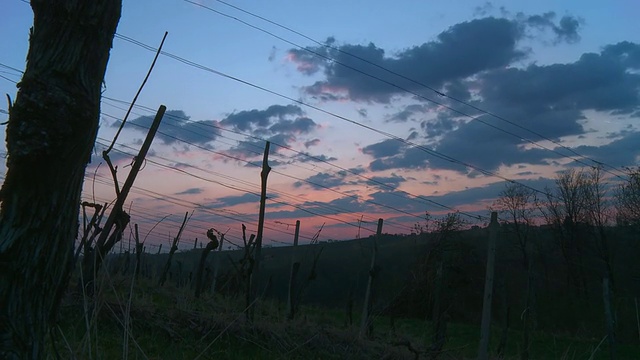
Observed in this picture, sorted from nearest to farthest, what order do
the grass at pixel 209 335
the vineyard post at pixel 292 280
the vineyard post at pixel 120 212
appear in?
the vineyard post at pixel 120 212
the grass at pixel 209 335
the vineyard post at pixel 292 280

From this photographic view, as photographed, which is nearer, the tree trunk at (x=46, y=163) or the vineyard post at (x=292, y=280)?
the tree trunk at (x=46, y=163)

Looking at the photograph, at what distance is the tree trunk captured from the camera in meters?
1.61

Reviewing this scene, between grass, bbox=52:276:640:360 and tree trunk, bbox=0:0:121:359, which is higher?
tree trunk, bbox=0:0:121:359

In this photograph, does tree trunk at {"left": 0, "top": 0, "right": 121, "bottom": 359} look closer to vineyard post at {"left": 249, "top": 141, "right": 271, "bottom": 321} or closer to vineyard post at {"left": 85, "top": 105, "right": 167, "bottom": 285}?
vineyard post at {"left": 85, "top": 105, "right": 167, "bottom": 285}

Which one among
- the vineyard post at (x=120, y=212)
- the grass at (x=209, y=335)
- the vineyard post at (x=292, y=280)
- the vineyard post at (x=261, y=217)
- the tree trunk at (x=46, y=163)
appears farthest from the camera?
the vineyard post at (x=292, y=280)

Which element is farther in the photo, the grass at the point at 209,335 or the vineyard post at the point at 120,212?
the grass at the point at 209,335

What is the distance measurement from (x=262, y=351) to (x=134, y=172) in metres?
4.91

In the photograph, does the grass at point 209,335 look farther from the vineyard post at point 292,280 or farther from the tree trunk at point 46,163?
the tree trunk at point 46,163

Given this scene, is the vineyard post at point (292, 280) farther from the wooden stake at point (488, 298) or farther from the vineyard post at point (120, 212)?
the vineyard post at point (120, 212)

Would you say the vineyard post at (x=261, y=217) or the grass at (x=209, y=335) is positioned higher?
the vineyard post at (x=261, y=217)

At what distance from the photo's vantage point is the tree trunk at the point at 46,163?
5.28 feet

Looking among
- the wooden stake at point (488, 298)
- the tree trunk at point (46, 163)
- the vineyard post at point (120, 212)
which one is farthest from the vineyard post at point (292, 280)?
the tree trunk at point (46, 163)

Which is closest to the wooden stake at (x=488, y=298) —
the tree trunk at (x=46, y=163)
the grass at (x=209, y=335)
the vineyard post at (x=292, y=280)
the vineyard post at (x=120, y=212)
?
the grass at (x=209, y=335)

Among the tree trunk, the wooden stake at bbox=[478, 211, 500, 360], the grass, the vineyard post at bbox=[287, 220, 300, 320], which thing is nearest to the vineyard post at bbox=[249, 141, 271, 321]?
the grass
